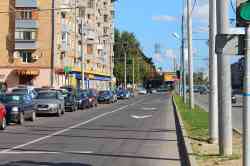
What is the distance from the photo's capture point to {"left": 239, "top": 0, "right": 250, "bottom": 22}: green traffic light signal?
9.38 meters

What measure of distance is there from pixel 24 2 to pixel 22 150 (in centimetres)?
6470

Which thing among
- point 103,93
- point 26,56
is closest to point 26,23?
point 26,56

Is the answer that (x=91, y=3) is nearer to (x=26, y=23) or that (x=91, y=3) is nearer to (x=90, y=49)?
(x=90, y=49)

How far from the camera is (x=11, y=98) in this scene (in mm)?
29703

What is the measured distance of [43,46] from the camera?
79438 millimetres

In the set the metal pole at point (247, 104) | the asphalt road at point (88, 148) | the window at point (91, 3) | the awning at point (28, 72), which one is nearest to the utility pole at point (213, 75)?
the asphalt road at point (88, 148)

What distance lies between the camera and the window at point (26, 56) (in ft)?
261

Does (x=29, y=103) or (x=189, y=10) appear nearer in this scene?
(x=29, y=103)

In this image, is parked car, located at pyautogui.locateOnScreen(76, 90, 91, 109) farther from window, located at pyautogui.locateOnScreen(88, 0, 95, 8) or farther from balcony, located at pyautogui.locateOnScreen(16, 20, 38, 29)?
window, located at pyautogui.locateOnScreen(88, 0, 95, 8)

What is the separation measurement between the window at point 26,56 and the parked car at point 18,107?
49.0m

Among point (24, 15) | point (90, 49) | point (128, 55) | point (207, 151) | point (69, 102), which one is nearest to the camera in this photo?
point (207, 151)

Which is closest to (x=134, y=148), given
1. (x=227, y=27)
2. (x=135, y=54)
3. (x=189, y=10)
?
(x=227, y=27)

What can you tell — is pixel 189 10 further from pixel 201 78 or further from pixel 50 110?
pixel 201 78

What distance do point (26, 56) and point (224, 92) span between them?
67.8 metres
